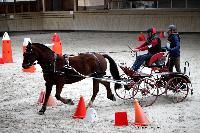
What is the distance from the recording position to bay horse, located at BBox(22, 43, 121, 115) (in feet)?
32.0

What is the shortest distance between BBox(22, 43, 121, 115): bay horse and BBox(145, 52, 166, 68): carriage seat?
40.8 inches

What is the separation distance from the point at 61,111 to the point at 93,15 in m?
17.5

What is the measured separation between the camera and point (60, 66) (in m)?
9.90

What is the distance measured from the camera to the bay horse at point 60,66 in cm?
974

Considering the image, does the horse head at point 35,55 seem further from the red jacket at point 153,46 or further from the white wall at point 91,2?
the white wall at point 91,2

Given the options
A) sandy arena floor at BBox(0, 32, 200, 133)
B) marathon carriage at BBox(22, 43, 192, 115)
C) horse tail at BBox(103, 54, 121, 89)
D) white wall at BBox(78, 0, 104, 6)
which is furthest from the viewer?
white wall at BBox(78, 0, 104, 6)

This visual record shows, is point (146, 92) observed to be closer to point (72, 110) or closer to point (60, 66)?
point (72, 110)

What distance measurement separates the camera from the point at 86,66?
10.1 meters

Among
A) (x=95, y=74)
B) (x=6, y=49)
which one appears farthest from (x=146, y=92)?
(x=6, y=49)

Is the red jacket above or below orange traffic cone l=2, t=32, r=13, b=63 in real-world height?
above

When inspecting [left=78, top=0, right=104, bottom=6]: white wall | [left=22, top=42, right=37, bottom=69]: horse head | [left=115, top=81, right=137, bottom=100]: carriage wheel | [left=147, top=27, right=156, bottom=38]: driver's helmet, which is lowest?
[left=115, top=81, right=137, bottom=100]: carriage wheel

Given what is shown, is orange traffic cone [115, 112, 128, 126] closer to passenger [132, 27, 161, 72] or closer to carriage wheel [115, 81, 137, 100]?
carriage wheel [115, 81, 137, 100]

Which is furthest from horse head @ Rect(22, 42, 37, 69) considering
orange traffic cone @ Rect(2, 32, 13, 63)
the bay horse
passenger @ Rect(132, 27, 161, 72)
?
orange traffic cone @ Rect(2, 32, 13, 63)

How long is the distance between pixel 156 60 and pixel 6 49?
23.7ft
